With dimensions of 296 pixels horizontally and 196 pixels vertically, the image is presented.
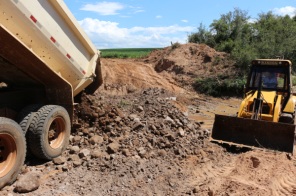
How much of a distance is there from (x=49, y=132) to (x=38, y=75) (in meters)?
0.97

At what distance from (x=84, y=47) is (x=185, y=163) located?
2871 mm

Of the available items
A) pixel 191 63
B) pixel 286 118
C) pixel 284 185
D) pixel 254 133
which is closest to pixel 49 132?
pixel 284 185

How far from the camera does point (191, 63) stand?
1973 centimetres

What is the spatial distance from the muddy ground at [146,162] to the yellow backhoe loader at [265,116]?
12.0 inches

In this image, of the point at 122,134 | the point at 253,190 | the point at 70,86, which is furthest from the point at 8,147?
the point at 253,190

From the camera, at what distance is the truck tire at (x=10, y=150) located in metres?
4.43

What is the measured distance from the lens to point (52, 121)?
548cm

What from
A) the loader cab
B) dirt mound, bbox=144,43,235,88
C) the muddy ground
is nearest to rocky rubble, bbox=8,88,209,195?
the muddy ground

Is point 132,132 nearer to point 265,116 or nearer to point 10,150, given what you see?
point 10,150

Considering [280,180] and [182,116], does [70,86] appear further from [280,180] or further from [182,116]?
[280,180]

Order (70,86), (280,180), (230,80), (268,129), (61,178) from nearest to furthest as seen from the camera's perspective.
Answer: (61,178)
(280,180)
(70,86)
(268,129)
(230,80)

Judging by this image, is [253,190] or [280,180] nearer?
[253,190]

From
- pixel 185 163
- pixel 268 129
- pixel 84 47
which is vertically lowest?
pixel 185 163

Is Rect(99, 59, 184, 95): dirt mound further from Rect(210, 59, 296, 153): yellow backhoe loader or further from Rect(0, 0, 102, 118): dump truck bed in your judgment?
Rect(0, 0, 102, 118): dump truck bed
